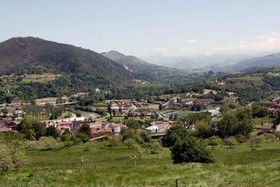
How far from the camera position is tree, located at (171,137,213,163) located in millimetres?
38906

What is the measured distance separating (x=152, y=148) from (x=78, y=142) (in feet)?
70.8

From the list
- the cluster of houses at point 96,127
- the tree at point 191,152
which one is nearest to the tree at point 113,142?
the cluster of houses at point 96,127

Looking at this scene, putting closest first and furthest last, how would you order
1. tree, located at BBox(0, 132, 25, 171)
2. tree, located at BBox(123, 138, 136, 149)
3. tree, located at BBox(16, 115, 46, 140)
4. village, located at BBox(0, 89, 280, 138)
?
1. tree, located at BBox(0, 132, 25, 171)
2. tree, located at BBox(123, 138, 136, 149)
3. tree, located at BBox(16, 115, 46, 140)
4. village, located at BBox(0, 89, 280, 138)

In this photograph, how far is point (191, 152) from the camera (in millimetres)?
39438

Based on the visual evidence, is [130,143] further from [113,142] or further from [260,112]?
[260,112]

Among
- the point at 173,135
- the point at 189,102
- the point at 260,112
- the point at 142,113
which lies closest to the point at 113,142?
the point at 173,135

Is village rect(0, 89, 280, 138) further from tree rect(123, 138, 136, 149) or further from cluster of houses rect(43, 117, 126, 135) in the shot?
tree rect(123, 138, 136, 149)

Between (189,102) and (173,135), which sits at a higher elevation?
(173,135)

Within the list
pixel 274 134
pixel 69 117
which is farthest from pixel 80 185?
pixel 69 117

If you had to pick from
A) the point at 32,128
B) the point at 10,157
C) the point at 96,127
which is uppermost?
the point at 10,157

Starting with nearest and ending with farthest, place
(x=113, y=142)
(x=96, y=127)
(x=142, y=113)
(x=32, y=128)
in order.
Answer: (x=113, y=142) → (x=32, y=128) → (x=96, y=127) → (x=142, y=113)

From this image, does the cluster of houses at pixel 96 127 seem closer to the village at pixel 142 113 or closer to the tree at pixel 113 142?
the village at pixel 142 113

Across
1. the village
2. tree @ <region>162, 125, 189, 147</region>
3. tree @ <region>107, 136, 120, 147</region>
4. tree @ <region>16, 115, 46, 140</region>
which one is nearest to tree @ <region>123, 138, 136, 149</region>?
tree @ <region>107, 136, 120, 147</region>

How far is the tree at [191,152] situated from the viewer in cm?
3891
